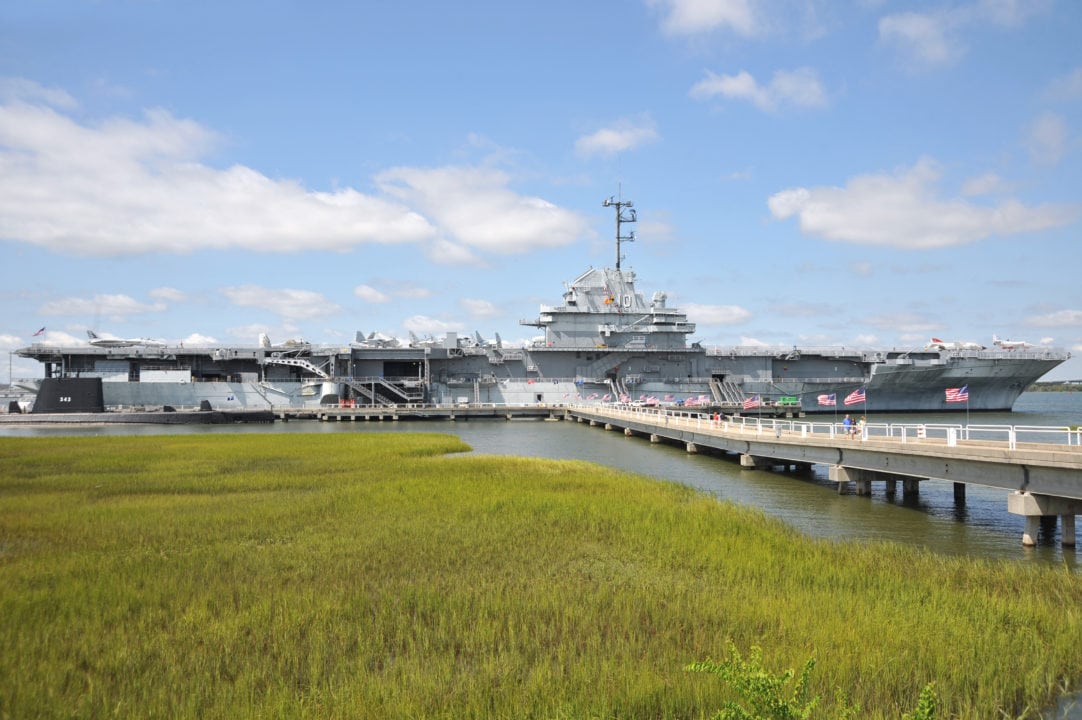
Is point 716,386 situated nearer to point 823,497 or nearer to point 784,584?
point 823,497

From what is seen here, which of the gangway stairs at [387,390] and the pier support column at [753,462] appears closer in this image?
the pier support column at [753,462]

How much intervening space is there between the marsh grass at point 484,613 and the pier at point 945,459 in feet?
11.2

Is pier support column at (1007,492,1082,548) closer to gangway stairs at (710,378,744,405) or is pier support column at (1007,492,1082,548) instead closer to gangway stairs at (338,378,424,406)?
gangway stairs at (710,378,744,405)

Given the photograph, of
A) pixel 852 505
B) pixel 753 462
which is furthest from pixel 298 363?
pixel 852 505

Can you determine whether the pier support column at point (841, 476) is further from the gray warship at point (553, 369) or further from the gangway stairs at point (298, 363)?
the gangway stairs at point (298, 363)

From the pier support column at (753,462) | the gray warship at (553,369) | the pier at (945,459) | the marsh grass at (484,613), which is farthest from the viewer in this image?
the gray warship at (553,369)

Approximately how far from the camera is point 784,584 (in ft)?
35.0

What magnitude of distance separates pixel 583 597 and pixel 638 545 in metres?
3.42

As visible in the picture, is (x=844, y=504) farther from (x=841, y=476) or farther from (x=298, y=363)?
(x=298, y=363)

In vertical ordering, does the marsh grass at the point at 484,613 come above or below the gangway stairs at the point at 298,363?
below

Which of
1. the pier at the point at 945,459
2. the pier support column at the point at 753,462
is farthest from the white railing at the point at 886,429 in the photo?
the pier support column at the point at 753,462

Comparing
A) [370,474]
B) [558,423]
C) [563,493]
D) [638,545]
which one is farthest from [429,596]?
[558,423]

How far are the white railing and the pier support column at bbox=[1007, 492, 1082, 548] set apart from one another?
1167 millimetres

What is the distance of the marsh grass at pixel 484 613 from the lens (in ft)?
23.3
